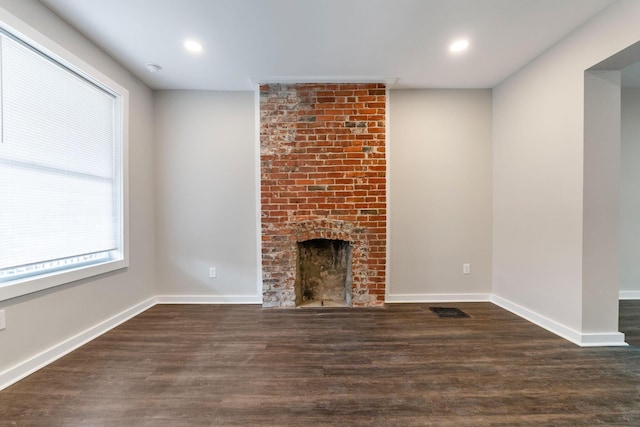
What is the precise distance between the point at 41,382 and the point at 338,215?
2.66 meters

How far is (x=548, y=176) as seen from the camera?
2.41m

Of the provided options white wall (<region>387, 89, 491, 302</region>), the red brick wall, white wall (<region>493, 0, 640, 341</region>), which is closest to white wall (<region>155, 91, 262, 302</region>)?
the red brick wall

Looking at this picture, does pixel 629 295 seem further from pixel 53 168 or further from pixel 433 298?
pixel 53 168

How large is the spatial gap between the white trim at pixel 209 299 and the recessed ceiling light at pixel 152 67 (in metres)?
2.55

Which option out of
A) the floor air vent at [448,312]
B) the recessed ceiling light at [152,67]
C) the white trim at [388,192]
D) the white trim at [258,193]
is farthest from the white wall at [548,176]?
the recessed ceiling light at [152,67]

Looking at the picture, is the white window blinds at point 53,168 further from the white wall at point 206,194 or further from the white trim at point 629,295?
the white trim at point 629,295

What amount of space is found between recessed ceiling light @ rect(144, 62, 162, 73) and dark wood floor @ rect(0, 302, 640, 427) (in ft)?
8.53

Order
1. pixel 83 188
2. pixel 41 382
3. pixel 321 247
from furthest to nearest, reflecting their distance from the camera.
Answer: pixel 321 247
pixel 83 188
pixel 41 382

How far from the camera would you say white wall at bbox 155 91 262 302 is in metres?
3.13

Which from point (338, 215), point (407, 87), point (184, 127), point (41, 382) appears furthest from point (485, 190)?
point (41, 382)

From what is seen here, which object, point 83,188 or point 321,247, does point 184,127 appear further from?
point 321,247

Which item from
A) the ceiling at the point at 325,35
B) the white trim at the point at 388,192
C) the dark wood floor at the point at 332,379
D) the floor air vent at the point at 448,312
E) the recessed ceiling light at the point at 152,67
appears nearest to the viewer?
the dark wood floor at the point at 332,379

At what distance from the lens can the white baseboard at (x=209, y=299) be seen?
3.14m

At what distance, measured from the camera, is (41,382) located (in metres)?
1.69
